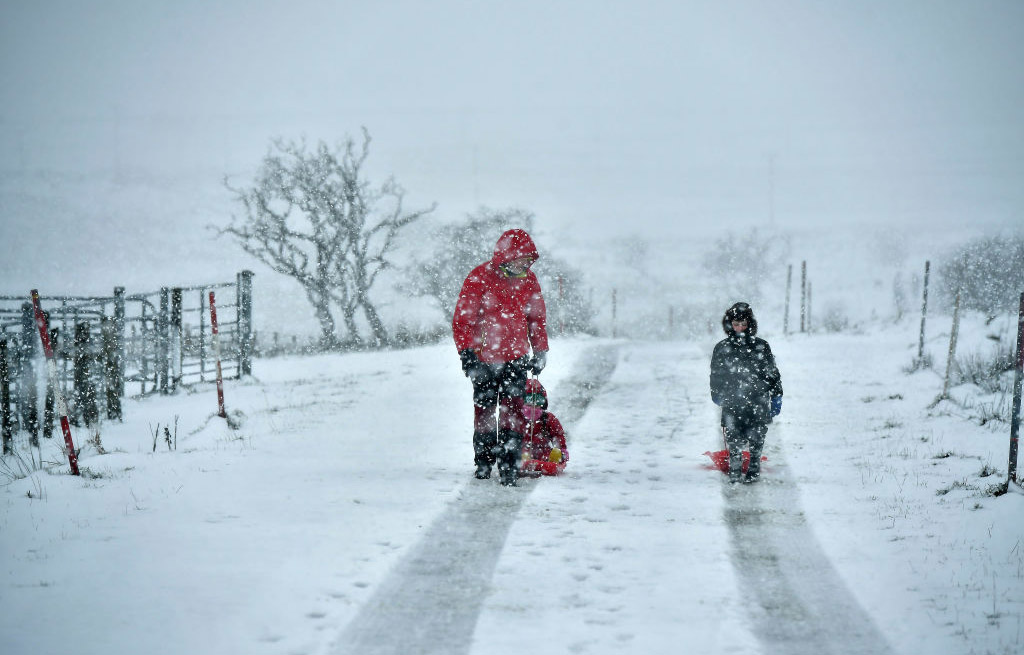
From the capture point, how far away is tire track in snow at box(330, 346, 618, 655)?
3.23m

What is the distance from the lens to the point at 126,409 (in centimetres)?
1292

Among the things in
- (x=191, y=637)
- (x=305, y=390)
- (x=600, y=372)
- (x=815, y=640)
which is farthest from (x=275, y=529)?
(x=600, y=372)

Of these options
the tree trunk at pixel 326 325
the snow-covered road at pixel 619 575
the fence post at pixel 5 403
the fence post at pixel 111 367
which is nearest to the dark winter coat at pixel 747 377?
the snow-covered road at pixel 619 575

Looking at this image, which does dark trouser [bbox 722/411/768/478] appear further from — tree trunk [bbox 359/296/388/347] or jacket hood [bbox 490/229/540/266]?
tree trunk [bbox 359/296/388/347]

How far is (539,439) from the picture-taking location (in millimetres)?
6527

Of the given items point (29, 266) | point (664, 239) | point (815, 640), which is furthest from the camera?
point (664, 239)

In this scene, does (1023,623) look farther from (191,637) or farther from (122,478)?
(122,478)

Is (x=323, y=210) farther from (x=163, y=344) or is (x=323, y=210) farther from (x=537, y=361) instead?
(x=537, y=361)

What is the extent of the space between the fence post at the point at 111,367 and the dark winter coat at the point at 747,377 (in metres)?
9.49

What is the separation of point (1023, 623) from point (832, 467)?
341 cm

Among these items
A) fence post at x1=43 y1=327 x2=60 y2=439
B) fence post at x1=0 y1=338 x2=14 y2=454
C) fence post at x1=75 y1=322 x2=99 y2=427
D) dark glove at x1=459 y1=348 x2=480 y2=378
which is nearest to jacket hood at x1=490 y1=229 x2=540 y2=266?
dark glove at x1=459 y1=348 x2=480 y2=378

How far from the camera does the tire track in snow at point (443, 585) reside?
323 cm

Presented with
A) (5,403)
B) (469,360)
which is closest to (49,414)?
(5,403)

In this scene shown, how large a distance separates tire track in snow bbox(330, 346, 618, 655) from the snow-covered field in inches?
0.6
